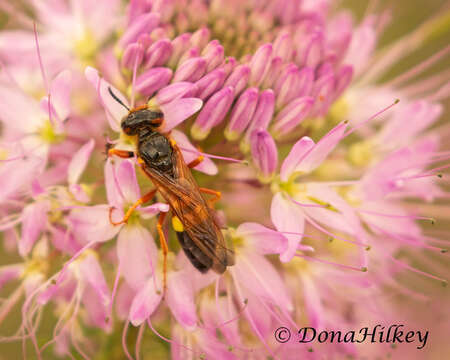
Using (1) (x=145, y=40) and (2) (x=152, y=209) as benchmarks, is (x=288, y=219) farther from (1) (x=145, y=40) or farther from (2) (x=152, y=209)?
(1) (x=145, y=40)

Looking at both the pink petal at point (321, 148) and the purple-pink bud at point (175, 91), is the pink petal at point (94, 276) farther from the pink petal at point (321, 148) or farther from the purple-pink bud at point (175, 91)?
the pink petal at point (321, 148)

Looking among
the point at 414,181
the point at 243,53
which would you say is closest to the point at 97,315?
the point at 243,53

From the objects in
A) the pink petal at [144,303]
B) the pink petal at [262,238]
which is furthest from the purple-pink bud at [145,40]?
the pink petal at [144,303]

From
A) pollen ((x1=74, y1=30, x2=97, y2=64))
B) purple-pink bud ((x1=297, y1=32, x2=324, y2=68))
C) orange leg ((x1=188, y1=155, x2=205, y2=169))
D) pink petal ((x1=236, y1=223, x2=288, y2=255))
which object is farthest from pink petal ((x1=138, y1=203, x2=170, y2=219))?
pollen ((x1=74, y1=30, x2=97, y2=64))

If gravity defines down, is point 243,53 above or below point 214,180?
above

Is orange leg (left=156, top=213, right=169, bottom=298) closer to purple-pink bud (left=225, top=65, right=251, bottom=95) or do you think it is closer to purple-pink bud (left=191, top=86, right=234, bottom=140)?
purple-pink bud (left=191, top=86, right=234, bottom=140)

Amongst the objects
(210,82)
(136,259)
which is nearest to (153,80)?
(210,82)

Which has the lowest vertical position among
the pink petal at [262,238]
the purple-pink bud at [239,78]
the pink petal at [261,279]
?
the pink petal at [261,279]

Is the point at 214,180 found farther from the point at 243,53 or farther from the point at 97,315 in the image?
the point at 97,315
